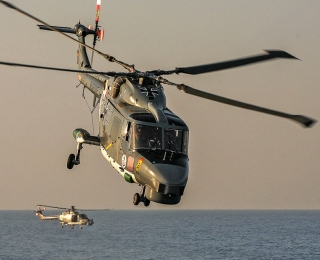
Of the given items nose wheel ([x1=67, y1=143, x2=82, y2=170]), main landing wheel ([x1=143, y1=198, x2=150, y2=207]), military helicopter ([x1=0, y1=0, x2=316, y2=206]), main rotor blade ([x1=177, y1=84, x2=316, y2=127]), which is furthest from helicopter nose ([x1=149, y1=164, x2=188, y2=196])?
nose wheel ([x1=67, y1=143, x2=82, y2=170])

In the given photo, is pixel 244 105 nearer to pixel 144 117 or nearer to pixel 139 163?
pixel 139 163

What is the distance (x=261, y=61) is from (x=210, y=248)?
381 feet

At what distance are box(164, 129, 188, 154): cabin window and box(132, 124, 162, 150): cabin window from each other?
31 centimetres

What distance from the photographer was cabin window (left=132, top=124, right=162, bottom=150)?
25.6 metres

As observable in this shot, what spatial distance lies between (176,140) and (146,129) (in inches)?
47.0

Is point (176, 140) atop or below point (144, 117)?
below

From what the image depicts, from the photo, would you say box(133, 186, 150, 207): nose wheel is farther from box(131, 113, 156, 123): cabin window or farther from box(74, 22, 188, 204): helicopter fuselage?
box(131, 113, 156, 123): cabin window

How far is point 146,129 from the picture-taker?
25734 millimetres

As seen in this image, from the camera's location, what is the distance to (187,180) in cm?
2483

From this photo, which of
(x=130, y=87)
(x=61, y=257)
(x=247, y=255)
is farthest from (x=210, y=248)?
(x=130, y=87)

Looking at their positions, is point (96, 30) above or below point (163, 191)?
above

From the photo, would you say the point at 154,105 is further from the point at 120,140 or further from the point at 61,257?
the point at 61,257

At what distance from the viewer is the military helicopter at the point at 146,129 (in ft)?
79.1

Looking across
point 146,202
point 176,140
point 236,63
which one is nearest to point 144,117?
point 176,140
